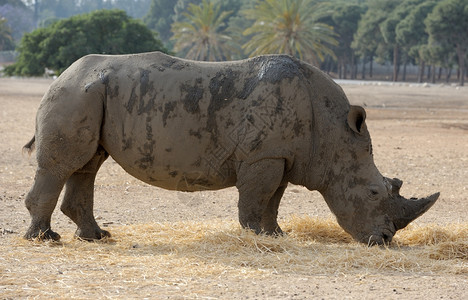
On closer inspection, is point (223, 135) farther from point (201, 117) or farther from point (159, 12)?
point (159, 12)

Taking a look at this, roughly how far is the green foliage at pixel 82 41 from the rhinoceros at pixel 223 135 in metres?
39.5

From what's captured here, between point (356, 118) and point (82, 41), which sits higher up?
point (356, 118)

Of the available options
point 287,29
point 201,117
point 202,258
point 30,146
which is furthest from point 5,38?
point 202,258

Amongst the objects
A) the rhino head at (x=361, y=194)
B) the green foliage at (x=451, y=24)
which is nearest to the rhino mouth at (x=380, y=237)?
the rhino head at (x=361, y=194)

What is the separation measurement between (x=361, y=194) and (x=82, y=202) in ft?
9.60

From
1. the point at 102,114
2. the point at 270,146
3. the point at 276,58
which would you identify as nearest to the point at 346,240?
the point at 270,146

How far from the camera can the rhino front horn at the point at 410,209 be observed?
7.71 metres

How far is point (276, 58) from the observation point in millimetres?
→ 7980

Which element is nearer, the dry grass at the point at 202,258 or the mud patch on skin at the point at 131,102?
the dry grass at the point at 202,258

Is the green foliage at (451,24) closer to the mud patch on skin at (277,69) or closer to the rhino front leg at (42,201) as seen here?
the mud patch on skin at (277,69)

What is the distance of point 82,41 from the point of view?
46.6 m

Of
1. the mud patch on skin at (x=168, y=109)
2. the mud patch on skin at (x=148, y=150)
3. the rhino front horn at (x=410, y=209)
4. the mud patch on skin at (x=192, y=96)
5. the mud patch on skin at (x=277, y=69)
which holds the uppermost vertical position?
the mud patch on skin at (x=277, y=69)

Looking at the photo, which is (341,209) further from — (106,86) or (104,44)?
(104,44)

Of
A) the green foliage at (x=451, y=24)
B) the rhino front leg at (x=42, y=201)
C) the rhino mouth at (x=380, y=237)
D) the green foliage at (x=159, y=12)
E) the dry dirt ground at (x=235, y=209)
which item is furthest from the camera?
the green foliage at (x=159, y=12)
